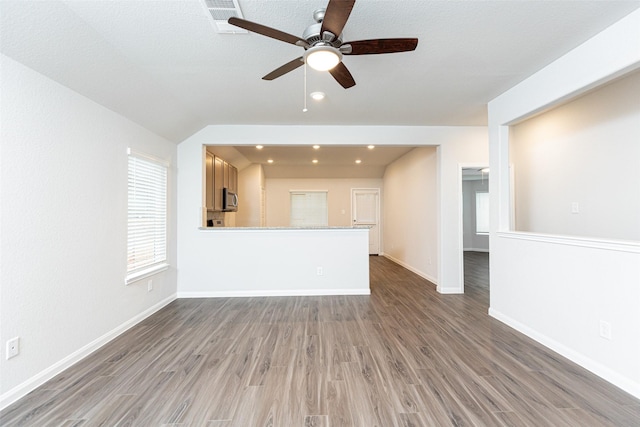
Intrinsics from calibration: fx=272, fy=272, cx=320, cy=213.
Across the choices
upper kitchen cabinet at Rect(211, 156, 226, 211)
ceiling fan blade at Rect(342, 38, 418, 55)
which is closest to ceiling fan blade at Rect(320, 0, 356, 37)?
ceiling fan blade at Rect(342, 38, 418, 55)

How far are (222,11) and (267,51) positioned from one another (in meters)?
0.50

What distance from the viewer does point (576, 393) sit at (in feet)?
6.04

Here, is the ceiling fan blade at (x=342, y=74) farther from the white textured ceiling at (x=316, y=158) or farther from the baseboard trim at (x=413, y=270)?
the baseboard trim at (x=413, y=270)

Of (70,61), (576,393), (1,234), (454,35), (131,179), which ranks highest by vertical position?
(454,35)

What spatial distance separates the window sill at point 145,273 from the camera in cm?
294

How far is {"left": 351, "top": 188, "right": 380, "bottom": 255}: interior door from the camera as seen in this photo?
26.8 feet

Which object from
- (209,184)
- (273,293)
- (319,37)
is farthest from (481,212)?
(319,37)

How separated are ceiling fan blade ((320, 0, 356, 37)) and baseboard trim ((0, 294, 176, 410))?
2985 millimetres

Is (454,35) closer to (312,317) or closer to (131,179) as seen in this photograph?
(312,317)

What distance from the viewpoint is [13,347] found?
178cm

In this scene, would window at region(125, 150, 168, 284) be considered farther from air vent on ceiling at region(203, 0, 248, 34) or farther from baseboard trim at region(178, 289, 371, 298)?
air vent on ceiling at region(203, 0, 248, 34)

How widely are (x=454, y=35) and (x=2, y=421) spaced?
153 inches

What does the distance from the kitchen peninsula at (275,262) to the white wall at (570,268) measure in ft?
6.06

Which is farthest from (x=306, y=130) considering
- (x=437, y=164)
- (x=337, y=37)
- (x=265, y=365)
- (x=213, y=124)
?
(x=265, y=365)
